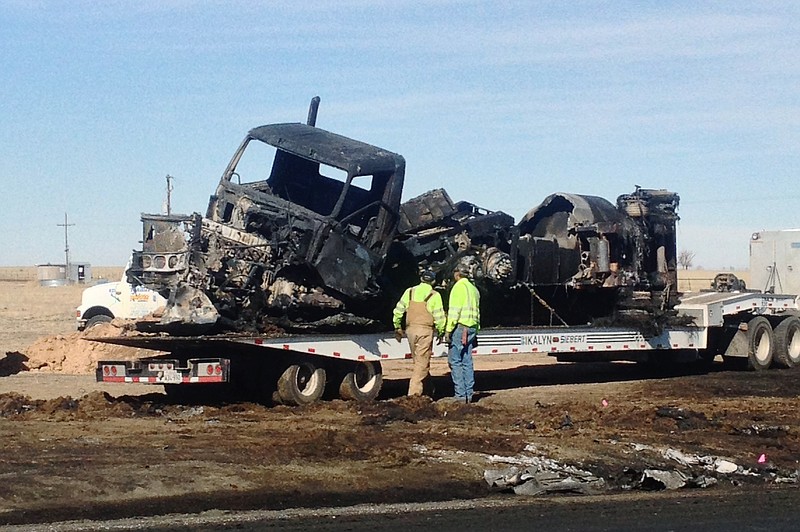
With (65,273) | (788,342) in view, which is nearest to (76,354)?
(788,342)

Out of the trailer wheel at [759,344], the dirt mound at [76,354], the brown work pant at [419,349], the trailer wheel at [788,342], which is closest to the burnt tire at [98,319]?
the dirt mound at [76,354]

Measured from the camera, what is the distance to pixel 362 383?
14023 mm

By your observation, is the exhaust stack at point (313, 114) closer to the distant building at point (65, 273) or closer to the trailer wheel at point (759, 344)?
the trailer wheel at point (759, 344)

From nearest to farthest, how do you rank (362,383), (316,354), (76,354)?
(316,354), (362,383), (76,354)

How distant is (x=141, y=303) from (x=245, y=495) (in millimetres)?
16056

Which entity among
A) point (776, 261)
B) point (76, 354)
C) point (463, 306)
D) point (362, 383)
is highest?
point (776, 261)

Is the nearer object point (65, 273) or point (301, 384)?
point (301, 384)

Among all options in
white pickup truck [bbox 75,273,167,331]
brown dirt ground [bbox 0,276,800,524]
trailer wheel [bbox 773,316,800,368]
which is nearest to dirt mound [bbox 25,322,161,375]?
brown dirt ground [bbox 0,276,800,524]

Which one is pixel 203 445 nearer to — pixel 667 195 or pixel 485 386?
pixel 485 386

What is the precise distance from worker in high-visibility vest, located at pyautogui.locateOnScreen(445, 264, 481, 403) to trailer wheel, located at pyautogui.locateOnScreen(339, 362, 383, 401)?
0.95 m

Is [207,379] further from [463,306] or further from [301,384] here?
[463,306]

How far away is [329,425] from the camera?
37.6 feet

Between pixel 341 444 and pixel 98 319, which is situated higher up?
pixel 98 319

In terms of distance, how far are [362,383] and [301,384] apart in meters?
0.97
